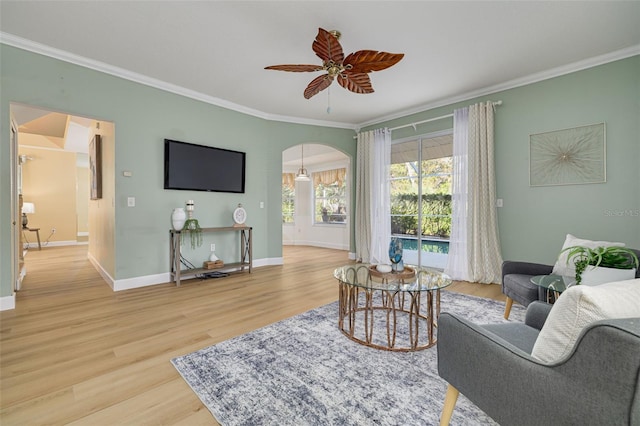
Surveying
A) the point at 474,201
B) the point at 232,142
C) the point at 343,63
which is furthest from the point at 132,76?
the point at 474,201

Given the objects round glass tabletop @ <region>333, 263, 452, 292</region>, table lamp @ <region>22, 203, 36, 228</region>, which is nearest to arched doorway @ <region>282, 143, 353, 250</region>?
round glass tabletop @ <region>333, 263, 452, 292</region>

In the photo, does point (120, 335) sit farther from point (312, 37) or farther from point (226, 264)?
point (312, 37)

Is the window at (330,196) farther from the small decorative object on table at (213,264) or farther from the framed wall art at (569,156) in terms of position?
the framed wall art at (569,156)

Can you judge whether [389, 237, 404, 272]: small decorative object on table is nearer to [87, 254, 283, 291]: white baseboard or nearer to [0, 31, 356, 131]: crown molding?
[87, 254, 283, 291]: white baseboard

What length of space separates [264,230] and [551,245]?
4.36 m

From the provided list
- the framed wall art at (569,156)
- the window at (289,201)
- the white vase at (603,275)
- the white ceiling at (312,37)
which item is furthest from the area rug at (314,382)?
the window at (289,201)

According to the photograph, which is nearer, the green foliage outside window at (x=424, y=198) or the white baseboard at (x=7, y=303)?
the white baseboard at (x=7, y=303)

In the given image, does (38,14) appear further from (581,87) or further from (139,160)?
(581,87)

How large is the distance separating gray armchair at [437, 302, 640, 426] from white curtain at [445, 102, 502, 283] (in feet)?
9.88

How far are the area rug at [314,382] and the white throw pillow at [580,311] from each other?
0.76 metres

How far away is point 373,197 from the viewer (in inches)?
215

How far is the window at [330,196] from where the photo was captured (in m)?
8.05

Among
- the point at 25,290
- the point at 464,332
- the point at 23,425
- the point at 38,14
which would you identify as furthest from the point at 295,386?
the point at 25,290

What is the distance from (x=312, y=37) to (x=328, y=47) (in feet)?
2.24
